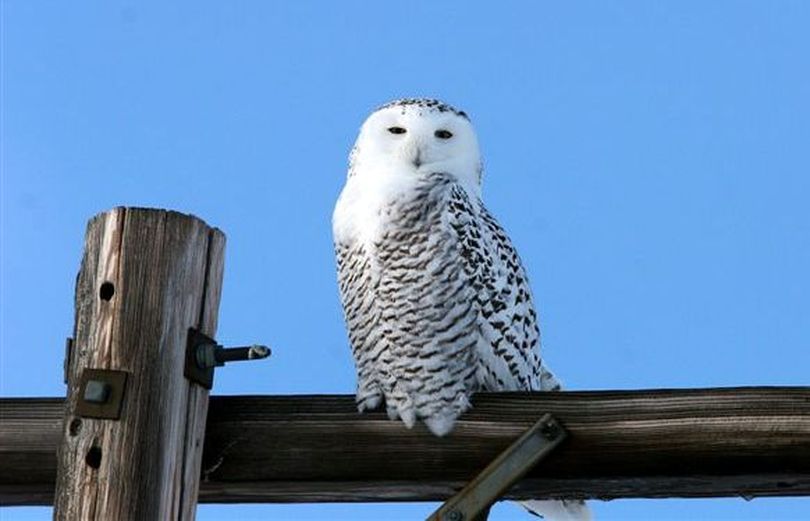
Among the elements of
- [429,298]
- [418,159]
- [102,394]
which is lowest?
[102,394]

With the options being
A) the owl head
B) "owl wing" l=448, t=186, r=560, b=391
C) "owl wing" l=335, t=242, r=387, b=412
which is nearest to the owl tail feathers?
"owl wing" l=448, t=186, r=560, b=391

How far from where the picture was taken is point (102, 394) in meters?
1.83

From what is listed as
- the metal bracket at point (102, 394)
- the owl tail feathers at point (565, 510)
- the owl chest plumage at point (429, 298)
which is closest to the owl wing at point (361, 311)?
the owl chest plumage at point (429, 298)

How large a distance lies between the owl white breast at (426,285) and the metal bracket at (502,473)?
371mm

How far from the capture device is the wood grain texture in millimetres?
1968

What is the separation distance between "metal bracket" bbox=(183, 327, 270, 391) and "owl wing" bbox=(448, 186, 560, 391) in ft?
2.39

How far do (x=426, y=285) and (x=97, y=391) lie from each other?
84 cm

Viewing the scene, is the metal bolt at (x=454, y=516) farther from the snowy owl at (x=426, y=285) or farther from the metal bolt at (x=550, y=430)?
the snowy owl at (x=426, y=285)

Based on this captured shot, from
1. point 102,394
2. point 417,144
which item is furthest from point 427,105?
point 102,394

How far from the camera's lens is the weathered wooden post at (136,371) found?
5.90ft

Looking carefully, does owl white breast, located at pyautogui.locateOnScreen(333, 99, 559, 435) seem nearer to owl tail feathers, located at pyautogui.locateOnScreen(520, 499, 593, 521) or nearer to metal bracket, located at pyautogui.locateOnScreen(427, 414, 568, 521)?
owl tail feathers, located at pyautogui.locateOnScreen(520, 499, 593, 521)

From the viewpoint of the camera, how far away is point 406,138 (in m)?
2.79

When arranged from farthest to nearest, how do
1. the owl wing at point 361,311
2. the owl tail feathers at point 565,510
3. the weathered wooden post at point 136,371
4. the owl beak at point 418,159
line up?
the owl beak at point 418,159
the owl wing at point 361,311
the owl tail feathers at point 565,510
the weathered wooden post at point 136,371

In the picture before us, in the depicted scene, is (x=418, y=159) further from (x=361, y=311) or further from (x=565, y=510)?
(x=565, y=510)
